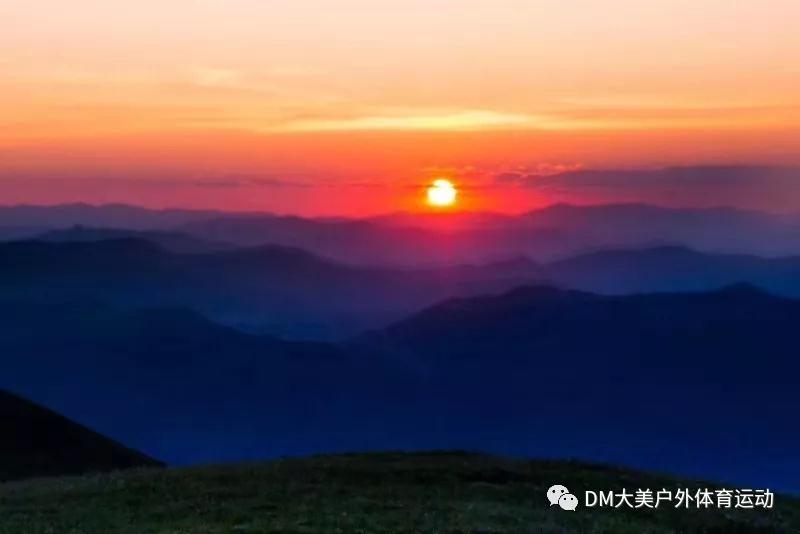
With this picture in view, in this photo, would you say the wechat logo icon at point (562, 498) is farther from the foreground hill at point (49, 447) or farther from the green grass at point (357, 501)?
the foreground hill at point (49, 447)

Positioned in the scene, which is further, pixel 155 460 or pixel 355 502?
pixel 155 460

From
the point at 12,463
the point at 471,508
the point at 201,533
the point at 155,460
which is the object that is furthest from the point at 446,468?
the point at 155,460

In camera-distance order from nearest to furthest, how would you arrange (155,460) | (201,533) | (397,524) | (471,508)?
(201,533), (397,524), (471,508), (155,460)

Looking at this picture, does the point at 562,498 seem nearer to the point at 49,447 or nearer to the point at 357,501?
the point at 357,501

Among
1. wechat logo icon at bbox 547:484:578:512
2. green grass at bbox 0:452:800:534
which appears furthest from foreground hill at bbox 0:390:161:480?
wechat logo icon at bbox 547:484:578:512

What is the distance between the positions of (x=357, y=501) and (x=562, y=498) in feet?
27.7

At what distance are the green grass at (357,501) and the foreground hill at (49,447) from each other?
1614 inches

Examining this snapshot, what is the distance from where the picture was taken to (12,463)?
90562mm

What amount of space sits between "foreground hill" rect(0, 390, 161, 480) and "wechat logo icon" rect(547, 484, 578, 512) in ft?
172

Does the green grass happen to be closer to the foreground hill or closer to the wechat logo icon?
the wechat logo icon

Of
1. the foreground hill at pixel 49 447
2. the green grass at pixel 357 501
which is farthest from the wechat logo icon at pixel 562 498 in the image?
the foreground hill at pixel 49 447

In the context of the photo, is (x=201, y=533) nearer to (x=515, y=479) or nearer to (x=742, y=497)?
(x=515, y=479)

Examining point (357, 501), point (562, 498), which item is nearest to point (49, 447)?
point (357, 501)

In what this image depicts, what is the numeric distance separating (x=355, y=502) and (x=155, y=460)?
69.5 m
